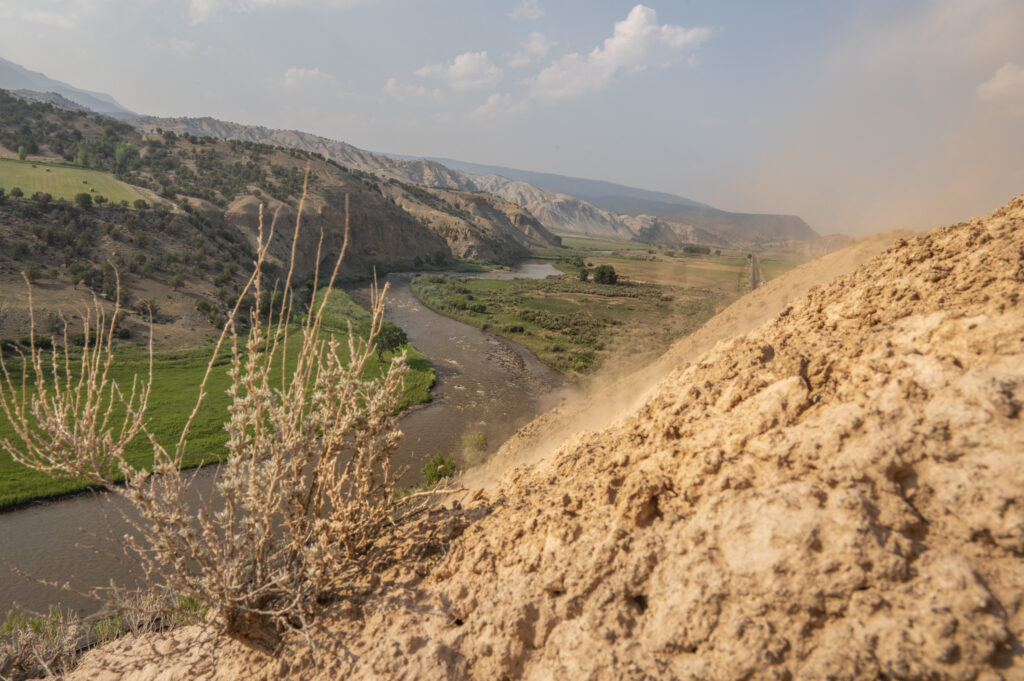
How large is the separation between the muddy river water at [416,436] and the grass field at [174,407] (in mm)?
597

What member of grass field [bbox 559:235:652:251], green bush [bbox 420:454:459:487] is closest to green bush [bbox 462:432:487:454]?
green bush [bbox 420:454:459:487]

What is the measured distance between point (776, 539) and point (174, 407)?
24.1 meters

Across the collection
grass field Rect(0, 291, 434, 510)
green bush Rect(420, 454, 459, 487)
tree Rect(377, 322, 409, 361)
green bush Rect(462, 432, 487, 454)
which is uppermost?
tree Rect(377, 322, 409, 361)

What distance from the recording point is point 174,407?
67.3ft

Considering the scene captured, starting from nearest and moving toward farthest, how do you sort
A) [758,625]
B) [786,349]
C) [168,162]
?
[758,625], [786,349], [168,162]

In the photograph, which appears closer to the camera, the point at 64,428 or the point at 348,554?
the point at 64,428

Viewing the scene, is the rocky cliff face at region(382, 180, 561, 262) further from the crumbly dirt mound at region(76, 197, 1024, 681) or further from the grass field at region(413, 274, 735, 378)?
the crumbly dirt mound at region(76, 197, 1024, 681)

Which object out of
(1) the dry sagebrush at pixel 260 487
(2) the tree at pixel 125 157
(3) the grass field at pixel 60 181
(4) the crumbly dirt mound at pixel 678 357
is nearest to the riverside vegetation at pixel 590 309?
(4) the crumbly dirt mound at pixel 678 357

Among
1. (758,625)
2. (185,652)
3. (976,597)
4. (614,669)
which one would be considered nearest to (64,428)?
(185,652)

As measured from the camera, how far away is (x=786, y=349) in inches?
163

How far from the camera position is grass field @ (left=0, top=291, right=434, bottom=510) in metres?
14.7

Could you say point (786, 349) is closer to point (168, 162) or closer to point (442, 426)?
point (442, 426)

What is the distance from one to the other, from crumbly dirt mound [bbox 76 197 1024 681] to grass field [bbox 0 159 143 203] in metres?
52.8

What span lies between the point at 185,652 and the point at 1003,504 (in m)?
5.69
